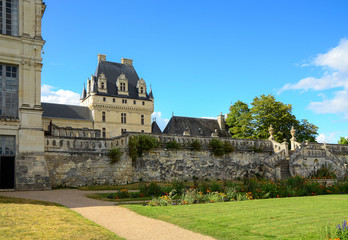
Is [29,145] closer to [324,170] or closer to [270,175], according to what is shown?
[270,175]

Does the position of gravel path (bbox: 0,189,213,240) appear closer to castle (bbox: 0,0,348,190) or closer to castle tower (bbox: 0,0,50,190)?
castle tower (bbox: 0,0,50,190)

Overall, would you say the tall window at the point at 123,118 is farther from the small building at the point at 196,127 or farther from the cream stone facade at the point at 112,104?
the small building at the point at 196,127

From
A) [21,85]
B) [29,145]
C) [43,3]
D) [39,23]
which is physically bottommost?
[29,145]

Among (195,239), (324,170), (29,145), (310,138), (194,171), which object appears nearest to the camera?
Answer: (195,239)

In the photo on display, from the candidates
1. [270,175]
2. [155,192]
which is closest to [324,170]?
[270,175]

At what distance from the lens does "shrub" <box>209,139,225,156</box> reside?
2908 centimetres

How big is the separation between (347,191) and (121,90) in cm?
4285

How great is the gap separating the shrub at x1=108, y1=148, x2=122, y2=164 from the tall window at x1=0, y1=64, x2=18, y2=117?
6.43 metres

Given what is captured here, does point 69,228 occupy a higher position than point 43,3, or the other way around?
point 43,3

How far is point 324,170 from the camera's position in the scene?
104 ft

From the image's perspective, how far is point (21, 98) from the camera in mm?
21344

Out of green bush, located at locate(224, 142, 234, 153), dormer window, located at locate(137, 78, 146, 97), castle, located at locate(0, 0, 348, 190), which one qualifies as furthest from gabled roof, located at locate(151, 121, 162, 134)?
green bush, located at locate(224, 142, 234, 153)

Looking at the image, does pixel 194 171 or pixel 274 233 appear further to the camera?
pixel 194 171

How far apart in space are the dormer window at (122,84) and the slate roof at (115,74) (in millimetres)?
527
